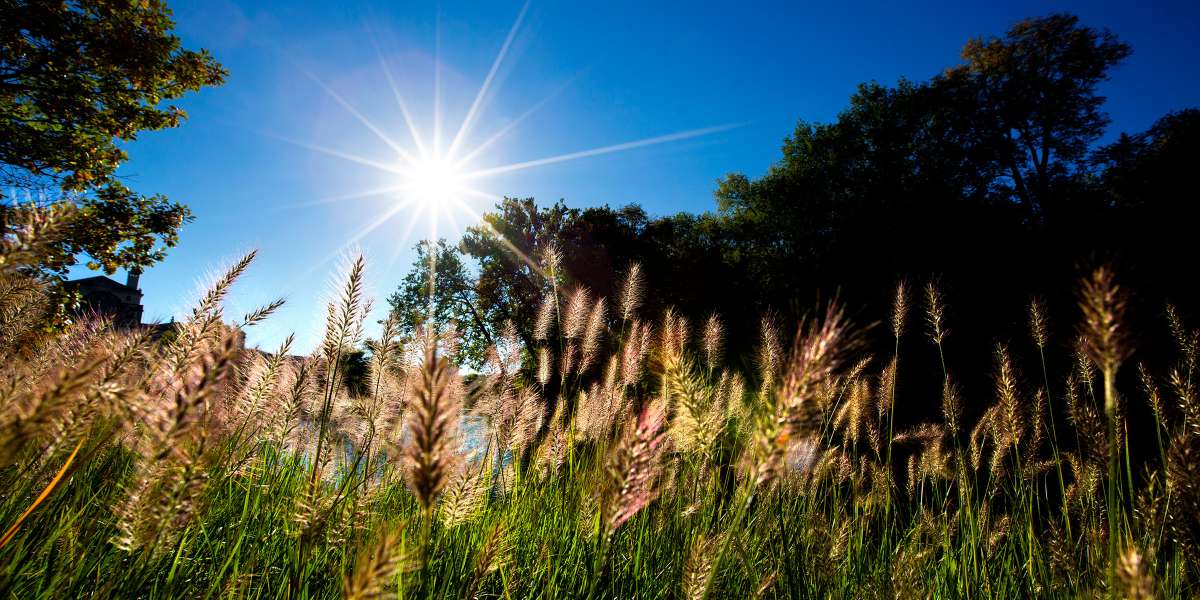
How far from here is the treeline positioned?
42.5 ft

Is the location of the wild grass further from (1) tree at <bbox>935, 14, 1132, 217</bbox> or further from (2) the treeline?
(1) tree at <bbox>935, 14, 1132, 217</bbox>

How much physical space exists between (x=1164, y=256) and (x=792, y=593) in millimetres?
17458

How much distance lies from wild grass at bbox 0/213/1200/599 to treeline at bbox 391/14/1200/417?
32.2ft

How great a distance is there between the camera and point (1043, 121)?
668 inches

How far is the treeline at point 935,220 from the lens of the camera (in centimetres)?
1296

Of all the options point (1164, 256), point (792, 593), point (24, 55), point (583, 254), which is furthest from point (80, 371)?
point (583, 254)

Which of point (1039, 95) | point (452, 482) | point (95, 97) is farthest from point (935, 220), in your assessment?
point (95, 97)

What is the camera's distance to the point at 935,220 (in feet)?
48.2

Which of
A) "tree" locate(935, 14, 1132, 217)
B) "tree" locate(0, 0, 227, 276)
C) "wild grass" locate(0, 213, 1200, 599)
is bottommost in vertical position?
"wild grass" locate(0, 213, 1200, 599)

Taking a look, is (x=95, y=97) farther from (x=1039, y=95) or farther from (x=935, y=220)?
(x=1039, y=95)

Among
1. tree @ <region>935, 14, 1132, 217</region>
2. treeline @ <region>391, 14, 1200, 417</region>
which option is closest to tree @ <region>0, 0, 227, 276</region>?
treeline @ <region>391, 14, 1200, 417</region>

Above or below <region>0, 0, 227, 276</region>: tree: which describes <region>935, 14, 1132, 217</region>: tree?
above

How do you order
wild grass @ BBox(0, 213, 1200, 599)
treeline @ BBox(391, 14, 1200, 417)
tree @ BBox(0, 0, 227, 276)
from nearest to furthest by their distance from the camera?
1. wild grass @ BBox(0, 213, 1200, 599)
2. tree @ BBox(0, 0, 227, 276)
3. treeline @ BBox(391, 14, 1200, 417)

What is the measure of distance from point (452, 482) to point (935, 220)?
16.9m
